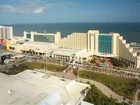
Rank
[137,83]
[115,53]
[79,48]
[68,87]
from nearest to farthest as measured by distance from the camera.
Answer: [68,87] < [137,83] < [115,53] < [79,48]

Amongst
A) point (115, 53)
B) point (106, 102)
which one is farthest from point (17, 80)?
point (115, 53)

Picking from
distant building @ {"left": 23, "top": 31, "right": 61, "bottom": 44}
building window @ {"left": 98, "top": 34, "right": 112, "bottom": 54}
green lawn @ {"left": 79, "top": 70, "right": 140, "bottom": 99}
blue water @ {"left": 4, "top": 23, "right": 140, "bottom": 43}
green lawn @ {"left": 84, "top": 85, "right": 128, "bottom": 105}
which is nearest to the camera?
green lawn @ {"left": 84, "top": 85, "right": 128, "bottom": 105}

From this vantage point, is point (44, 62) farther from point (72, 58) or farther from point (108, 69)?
point (108, 69)

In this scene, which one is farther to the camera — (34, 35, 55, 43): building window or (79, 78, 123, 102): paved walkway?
(34, 35, 55, 43): building window

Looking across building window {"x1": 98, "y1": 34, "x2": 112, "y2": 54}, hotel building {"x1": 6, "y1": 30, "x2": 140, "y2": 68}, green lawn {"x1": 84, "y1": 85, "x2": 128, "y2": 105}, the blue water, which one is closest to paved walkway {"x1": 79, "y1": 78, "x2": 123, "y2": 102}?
green lawn {"x1": 84, "y1": 85, "x2": 128, "y2": 105}

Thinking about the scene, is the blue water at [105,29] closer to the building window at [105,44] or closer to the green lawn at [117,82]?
the building window at [105,44]

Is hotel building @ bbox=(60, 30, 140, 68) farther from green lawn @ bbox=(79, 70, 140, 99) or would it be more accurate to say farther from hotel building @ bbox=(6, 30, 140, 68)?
green lawn @ bbox=(79, 70, 140, 99)

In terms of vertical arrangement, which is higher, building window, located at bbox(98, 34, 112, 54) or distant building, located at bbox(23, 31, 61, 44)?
distant building, located at bbox(23, 31, 61, 44)
